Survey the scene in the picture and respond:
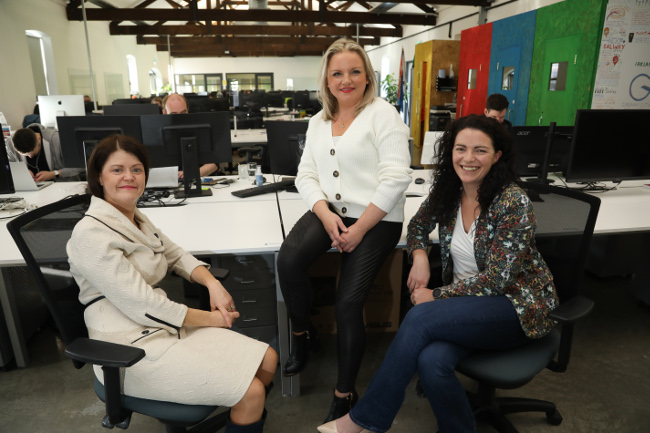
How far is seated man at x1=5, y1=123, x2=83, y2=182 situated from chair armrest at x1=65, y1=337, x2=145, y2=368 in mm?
2207

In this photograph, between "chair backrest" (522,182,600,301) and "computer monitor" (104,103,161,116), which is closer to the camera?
"chair backrest" (522,182,600,301)

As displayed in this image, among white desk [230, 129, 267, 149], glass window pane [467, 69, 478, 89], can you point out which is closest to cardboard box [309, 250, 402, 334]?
white desk [230, 129, 267, 149]

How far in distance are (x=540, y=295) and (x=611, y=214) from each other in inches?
42.1

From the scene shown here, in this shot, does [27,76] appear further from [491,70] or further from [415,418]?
[415,418]

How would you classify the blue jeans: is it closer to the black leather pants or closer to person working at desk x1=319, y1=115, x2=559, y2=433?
person working at desk x1=319, y1=115, x2=559, y2=433

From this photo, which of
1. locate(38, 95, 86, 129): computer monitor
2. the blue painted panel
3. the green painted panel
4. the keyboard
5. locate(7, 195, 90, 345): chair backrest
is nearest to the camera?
locate(7, 195, 90, 345): chair backrest

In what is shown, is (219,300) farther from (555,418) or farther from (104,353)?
(555,418)

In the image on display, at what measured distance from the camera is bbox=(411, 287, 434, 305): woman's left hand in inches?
64.6

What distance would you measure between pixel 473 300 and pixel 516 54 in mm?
5864

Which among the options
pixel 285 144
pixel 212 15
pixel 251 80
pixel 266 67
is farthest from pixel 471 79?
pixel 251 80

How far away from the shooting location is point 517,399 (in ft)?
5.94

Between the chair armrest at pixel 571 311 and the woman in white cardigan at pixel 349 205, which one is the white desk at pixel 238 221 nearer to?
the woman in white cardigan at pixel 349 205

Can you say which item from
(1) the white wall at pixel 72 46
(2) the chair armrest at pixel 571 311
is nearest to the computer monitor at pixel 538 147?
(2) the chair armrest at pixel 571 311

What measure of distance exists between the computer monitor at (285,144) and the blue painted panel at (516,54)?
15.2 ft
